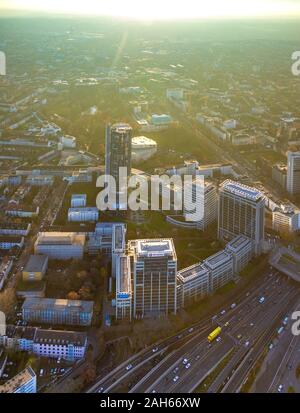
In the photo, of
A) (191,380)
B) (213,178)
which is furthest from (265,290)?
(213,178)

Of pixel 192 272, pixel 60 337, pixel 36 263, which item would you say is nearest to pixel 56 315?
pixel 60 337

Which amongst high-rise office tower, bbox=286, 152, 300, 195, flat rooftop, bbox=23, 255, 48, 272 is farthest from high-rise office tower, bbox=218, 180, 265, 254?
flat rooftop, bbox=23, 255, 48, 272

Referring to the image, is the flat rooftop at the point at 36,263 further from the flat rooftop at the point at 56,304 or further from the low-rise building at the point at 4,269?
the flat rooftop at the point at 56,304

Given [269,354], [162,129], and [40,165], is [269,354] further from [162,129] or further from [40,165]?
[162,129]

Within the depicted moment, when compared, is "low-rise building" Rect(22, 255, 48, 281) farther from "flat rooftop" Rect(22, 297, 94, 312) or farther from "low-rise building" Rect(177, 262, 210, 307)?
"low-rise building" Rect(177, 262, 210, 307)

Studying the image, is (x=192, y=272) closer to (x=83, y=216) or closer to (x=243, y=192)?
(x=243, y=192)

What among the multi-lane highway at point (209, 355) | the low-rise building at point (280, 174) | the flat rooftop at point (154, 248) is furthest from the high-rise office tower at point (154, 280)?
the low-rise building at point (280, 174)
